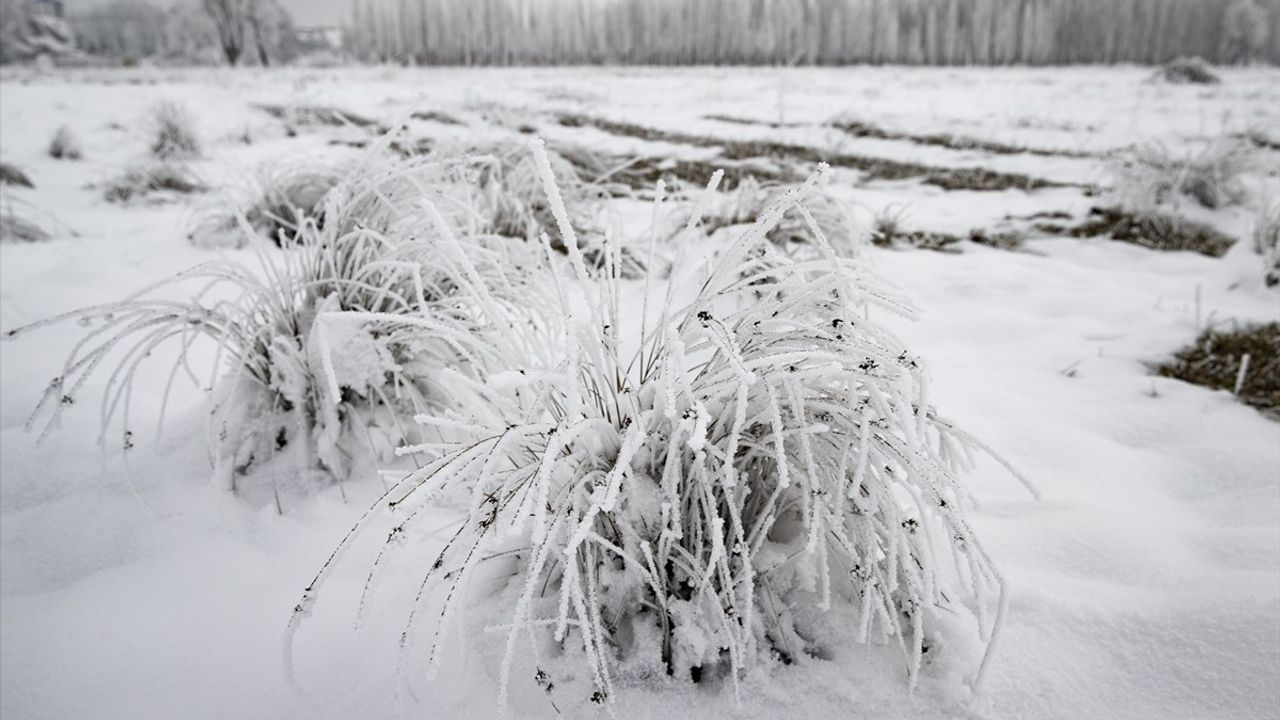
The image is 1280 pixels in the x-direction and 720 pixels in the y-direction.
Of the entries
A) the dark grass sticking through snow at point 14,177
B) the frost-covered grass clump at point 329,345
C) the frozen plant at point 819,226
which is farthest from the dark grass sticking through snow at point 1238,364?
the dark grass sticking through snow at point 14,177

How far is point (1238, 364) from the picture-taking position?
2.24 meters

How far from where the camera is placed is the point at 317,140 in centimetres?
693

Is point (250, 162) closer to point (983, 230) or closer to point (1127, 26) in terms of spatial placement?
point (983, 230)

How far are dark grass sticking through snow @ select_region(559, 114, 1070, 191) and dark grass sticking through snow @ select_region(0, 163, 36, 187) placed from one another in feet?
18.3

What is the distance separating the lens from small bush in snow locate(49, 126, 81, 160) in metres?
5.62

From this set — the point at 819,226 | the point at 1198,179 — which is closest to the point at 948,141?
the point at 1198,179

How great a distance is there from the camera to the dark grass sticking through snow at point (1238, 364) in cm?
201

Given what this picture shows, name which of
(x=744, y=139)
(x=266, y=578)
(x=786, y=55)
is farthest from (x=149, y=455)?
(x=786, y=55)

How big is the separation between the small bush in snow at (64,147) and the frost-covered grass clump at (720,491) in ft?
22.0

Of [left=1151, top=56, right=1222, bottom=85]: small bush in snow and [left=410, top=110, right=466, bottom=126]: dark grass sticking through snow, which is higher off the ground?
[left=1151, top=56, right=1222, bottom=85]: small bush in snow

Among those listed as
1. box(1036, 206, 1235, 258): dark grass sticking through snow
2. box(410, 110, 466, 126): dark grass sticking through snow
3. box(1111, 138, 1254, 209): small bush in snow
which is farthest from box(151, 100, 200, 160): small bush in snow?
box(1111, 138, 1254, 209): small bush in snow

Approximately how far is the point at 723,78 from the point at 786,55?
73.3ft

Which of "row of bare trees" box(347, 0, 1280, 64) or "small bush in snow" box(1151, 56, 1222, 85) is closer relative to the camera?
"small bush in snow" box(1151, 56, 1222, 85)

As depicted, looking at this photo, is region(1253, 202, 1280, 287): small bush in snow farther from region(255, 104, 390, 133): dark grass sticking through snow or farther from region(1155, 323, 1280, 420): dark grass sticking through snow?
region(255, 104, 390, 133): dark grass sticking through snow
